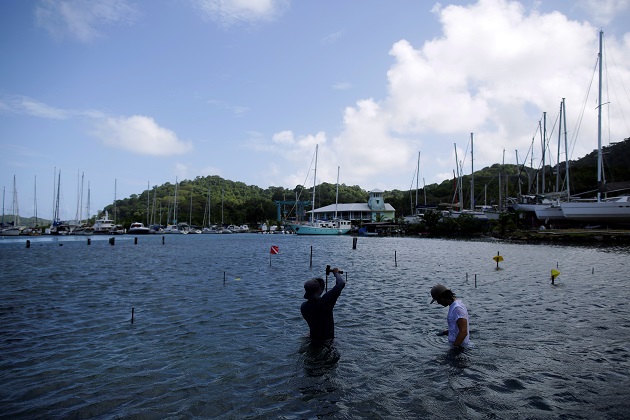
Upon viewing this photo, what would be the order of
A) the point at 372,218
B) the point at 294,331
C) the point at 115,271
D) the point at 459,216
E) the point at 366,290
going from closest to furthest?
the point at 294,331 < the point at 366,290 < the point at 115,271 < the point at 459,216 < the point at 372,218

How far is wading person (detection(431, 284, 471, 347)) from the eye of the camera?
855 centimetres

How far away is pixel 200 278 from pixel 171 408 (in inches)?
750

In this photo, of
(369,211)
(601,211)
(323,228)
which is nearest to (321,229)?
(323,228)

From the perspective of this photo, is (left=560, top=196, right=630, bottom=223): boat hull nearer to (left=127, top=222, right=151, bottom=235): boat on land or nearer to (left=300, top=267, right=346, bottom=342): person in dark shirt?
(left=300, top=267, right=346, bottom=342): person in dark shirt

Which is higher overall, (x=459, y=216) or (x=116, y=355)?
(x=459, y=216)

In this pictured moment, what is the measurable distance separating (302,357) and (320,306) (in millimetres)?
1327

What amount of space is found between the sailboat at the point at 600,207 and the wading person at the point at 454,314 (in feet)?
190

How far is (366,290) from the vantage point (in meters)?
20.4

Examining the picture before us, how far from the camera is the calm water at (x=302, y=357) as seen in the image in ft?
22.5

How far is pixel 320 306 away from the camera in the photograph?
947cm

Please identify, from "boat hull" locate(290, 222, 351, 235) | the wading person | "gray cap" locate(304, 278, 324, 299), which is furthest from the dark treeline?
"gray cap" locate(304, 278, 324, 299)

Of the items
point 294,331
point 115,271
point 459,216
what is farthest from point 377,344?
point 459,216

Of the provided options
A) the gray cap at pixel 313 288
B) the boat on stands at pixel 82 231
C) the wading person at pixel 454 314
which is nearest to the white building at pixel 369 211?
the boat on stands at pixel 82 231

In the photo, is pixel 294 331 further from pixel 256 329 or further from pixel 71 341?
pixel 71 341
